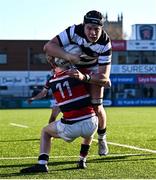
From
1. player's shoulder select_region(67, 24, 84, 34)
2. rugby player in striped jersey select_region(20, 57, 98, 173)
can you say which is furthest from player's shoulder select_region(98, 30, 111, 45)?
rugby player in striped jersey select_region(20, 57, 98, 173)

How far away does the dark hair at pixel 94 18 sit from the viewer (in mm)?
7883

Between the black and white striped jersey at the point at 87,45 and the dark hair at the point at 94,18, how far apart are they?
22 cm

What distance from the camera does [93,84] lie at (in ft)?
27.5

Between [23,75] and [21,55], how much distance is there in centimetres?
335

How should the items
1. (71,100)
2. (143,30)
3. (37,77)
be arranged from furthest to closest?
(143,30)
(37,77)
(71,100)

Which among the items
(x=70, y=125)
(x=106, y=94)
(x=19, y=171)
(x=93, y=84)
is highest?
(x=93, y=84)

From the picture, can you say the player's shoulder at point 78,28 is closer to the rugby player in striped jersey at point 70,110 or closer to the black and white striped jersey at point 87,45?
the black and white striped jersey at point 87,45

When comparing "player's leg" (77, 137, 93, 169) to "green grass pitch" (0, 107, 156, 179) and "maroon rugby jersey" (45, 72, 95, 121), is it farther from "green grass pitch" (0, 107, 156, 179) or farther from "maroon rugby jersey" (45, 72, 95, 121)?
"maroon rugby jersey" (45, 72, 95, 121)

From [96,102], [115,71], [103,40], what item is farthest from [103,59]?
[115,71]

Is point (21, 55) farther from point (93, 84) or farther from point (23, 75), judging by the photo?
point (93, 84)

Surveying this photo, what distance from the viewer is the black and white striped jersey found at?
26.6 feet

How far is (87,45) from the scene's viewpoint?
8.14 meters

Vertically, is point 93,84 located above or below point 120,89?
above

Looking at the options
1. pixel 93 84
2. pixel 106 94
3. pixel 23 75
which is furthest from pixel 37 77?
pixel 93 84
